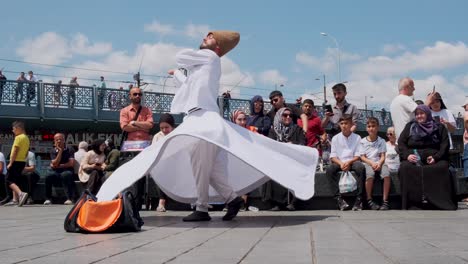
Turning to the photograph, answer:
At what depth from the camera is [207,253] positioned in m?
4.09

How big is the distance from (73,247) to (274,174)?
254 centimetres

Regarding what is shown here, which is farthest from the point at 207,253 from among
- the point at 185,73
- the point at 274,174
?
the point at 185,73

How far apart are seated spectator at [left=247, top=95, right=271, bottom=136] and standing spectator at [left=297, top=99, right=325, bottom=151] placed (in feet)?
2.16

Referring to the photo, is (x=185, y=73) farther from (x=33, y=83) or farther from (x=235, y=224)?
(x=33, y=83)

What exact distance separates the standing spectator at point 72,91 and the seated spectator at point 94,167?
17773 mm

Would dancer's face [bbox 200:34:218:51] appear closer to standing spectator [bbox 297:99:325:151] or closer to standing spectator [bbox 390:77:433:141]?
standing spectator [bbox 297:99:325:151]

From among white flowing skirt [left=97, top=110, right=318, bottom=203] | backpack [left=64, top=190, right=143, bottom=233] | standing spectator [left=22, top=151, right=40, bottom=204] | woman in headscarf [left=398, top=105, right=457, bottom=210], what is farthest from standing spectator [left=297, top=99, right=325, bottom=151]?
standing spectator [left=22, top=151, right=40, bottom=204]

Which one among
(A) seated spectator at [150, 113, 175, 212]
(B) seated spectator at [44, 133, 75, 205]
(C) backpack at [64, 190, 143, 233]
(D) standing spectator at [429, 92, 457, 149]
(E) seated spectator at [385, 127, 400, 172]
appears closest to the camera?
(C) backpack at [64, 190, 143, 233]

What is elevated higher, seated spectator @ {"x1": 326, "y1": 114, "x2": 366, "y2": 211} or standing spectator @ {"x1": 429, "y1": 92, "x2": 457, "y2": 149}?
standing spectator @ {"x1": 429, "y1": 92, "x2": 457, "y2": 149}

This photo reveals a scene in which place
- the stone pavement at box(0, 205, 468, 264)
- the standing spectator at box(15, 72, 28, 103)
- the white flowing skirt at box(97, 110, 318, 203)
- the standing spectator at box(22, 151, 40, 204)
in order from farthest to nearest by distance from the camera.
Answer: the standing spectator at box(15, 72, 28, 103)
the standing spectator at box(22, 151, 40, 204)
the white flowing skirt at box(97, 110, 318, 203)
the stone pavement at box(0, 205, 468, 264)

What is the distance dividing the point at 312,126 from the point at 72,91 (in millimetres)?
21941

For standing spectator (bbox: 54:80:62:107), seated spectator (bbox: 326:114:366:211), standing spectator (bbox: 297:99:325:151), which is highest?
standing spectator (bbox: 54:80:62:107)

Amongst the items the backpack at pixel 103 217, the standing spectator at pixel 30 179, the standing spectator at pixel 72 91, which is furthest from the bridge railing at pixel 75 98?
the backpack at pixel 103 217

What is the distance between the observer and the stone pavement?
12.5ft
